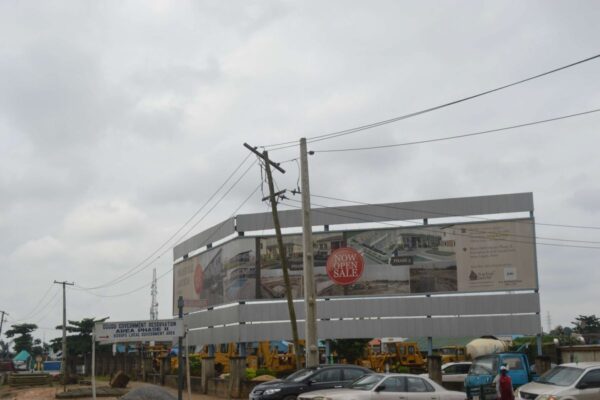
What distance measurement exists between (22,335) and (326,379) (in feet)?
285

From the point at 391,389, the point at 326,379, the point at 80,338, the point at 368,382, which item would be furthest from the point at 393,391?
the point at 80,338

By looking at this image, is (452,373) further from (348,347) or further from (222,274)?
(222,274)

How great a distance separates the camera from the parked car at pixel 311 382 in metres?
20.6

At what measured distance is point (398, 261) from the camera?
46.2 meters

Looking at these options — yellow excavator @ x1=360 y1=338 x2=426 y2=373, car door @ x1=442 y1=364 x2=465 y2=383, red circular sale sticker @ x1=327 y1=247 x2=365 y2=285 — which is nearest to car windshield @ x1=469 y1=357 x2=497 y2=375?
car door @ x1=442 y1=364 x2=465 y2=383

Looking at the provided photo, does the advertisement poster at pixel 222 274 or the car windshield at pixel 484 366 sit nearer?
the car windshield at pixel 484 366

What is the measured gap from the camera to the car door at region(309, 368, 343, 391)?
20891 millimetres

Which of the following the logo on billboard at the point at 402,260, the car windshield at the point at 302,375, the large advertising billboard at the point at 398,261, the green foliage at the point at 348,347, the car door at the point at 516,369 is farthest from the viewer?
the green foliage at the point at 348,347

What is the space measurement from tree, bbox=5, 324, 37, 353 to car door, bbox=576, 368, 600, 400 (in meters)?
89.9

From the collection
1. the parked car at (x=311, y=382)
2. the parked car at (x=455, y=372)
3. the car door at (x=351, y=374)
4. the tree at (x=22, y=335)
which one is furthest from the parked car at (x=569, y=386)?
the tree at (x=22, y=335)

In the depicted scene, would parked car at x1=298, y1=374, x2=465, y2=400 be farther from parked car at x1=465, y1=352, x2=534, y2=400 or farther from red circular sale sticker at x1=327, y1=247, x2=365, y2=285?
red circular sale sticker at x1=327, y1=247, x2=365, y2=285

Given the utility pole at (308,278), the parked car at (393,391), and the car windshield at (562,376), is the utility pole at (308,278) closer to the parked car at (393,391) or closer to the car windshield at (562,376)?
the parked car at (393,391)

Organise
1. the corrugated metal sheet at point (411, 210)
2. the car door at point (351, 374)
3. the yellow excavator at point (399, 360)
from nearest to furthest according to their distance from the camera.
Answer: the car door at point (351, 374)
the yellow excavator at point (399, 360)
the corrugated metal sheet at point (411, 210)

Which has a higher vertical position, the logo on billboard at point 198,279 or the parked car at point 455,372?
the logo on billboard at point 198,279
